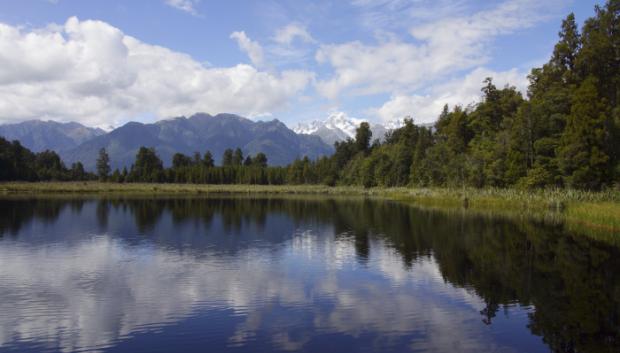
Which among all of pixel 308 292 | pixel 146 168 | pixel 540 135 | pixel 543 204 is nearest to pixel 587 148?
pixel 543 204

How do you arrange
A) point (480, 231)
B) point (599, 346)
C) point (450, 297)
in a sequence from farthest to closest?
point (480, 231)
point (450, 297)
point (599, 346)

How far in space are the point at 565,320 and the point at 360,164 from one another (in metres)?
132

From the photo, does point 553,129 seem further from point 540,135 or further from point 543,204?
point 543,204

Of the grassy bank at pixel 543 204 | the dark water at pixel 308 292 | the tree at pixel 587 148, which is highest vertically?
the tree at pixel 587 148

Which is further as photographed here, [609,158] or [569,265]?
[609,158]

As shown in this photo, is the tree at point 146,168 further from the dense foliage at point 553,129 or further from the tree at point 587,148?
the tree at point 587,148

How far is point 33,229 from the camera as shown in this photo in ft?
131

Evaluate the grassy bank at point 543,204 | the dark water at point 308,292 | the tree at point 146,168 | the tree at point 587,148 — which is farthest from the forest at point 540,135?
the tree at point 146,168

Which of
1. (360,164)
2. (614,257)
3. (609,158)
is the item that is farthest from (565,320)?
(360,164)

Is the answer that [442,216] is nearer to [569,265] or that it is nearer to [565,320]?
[569,265]

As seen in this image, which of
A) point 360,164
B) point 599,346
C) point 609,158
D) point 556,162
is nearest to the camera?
point 599,346

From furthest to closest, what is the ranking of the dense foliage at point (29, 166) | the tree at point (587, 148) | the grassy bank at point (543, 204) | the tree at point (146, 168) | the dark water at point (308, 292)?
the tree at point (146, 168)
the dense foliage at point (29, 166)
the tree at point (587, 148)
the grassy bank at point (543, 204)
the dark water at point (308, 292)

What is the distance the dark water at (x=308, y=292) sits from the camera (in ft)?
47.8

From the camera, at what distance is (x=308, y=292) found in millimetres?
20453
